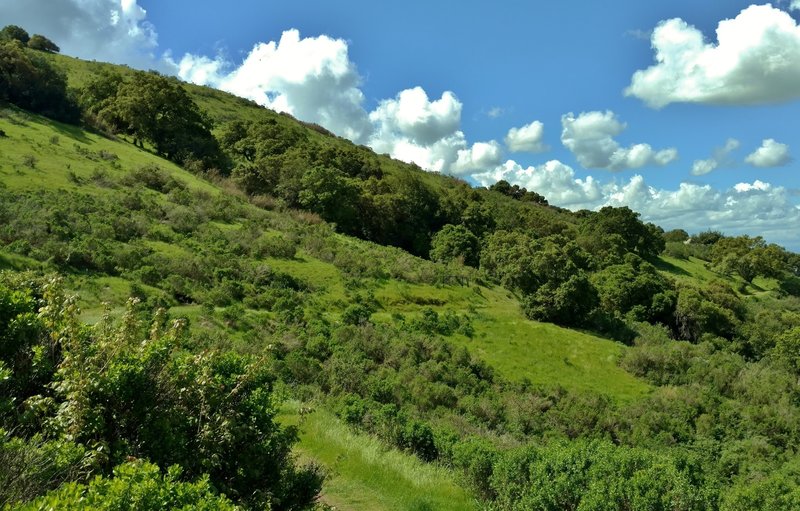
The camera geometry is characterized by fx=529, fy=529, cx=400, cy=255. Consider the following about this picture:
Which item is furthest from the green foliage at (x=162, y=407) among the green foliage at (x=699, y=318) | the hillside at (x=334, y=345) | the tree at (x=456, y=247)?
A: the tree at (x=456, y=247)

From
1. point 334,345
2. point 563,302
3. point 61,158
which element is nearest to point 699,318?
point 563,302

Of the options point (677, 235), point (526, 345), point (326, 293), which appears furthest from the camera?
point (677, 235)

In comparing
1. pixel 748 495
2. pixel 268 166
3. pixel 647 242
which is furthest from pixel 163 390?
pixel 647 242

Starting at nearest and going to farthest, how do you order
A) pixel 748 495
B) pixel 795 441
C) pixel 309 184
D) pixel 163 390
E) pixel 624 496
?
1. pixel 163 390
2. pixel 624 496
3. pixel 748 495
4. pixel 795 441
5. pixel 309 184

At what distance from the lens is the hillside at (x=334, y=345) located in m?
4.81

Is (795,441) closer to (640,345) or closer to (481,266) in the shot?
(640,345)

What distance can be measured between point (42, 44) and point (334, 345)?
75.6 metres

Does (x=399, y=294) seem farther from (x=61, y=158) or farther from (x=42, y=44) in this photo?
(x=42, y=44)

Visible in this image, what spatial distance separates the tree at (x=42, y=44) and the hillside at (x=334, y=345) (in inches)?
486

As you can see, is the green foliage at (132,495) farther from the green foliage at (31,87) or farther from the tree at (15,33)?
the tree at (15,33)

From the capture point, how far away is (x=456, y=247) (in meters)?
48.6

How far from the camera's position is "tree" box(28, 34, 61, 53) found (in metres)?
70.0

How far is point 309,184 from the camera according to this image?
148ft

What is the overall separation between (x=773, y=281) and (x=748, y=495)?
76.2 metres
